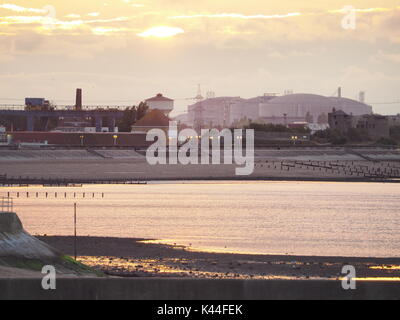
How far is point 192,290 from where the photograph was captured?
48.0 ft

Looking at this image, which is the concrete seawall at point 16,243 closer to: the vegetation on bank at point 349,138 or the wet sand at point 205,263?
the wet sand at point 205,263

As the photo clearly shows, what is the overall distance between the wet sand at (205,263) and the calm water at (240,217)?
8.47 feet

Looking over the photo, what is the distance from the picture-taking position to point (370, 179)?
99.6 meters

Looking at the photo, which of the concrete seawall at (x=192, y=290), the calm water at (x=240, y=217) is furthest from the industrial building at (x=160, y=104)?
the concrete seawall at (x=192, y=290)

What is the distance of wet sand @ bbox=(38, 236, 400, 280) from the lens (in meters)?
29.3

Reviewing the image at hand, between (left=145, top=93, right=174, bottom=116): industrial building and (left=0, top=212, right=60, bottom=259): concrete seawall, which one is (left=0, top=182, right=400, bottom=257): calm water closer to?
(left=0, top=212, right=60, bottom=259): concrete seawall

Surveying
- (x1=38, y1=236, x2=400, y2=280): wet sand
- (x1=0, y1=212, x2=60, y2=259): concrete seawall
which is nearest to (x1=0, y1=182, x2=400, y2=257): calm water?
(x1=38, y1=236, x2=400, y2=280): wet sand

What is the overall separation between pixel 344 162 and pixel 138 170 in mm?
37671

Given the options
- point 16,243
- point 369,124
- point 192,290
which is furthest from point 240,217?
point 369,124

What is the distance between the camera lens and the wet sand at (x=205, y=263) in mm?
29344

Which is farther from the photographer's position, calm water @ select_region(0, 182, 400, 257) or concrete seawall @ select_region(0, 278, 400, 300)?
calm water @ select_region(0, 182, 400, 257)

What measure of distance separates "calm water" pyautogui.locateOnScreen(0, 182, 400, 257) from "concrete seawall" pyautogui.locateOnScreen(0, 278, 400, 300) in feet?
73.3

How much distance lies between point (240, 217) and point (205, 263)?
2317 centimetres

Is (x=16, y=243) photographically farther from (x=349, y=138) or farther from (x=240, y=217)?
(x=349, y=138)
